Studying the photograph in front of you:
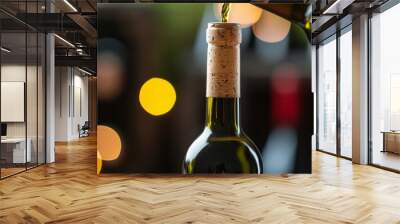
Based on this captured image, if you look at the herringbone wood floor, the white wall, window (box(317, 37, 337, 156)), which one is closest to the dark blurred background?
the herringbone wood floor

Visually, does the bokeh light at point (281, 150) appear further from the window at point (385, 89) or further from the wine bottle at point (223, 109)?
the window at point (385, 89)

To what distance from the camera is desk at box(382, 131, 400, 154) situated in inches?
290

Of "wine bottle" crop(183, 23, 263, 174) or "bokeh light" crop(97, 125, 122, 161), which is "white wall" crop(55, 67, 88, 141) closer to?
"bokeh light" crop(97, 125, 122, 161)

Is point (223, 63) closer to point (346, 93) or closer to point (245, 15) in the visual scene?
point (245, 15)

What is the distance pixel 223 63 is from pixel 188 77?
85.6 inches

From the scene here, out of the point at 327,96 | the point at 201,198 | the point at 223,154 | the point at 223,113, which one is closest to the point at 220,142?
the point at 223,113

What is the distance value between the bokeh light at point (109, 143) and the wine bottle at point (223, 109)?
3.62 feet

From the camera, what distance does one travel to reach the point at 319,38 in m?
10.4

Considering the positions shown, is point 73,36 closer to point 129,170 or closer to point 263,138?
point 129,170

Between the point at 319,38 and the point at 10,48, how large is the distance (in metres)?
7.33

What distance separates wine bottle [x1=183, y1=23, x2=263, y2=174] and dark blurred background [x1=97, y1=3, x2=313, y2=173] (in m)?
0.35

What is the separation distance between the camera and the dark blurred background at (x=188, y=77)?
621 cm

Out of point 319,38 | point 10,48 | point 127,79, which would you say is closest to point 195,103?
point 127,79

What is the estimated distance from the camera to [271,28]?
245 inches
